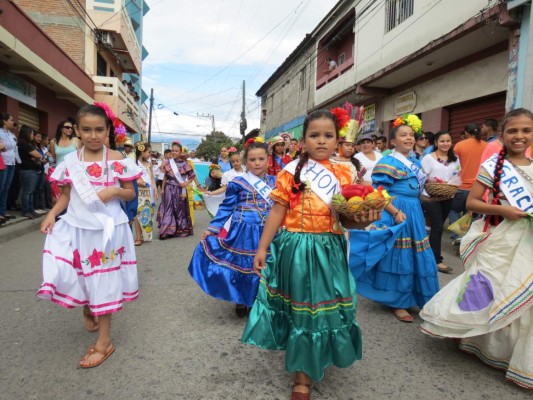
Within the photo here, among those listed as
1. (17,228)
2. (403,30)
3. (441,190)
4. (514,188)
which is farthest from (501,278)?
(403,30)

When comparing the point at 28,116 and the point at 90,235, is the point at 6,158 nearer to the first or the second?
the point at 28,116

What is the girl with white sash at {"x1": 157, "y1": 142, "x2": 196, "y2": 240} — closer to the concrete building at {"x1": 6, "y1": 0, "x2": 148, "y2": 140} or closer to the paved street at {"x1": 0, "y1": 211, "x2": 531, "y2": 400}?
the paved street at {"x1": 0, "y1": 211, "x2": 531, "y2": 400}

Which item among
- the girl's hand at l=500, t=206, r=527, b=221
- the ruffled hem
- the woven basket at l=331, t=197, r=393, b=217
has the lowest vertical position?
the ruffled hem

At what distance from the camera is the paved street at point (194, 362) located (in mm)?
2400

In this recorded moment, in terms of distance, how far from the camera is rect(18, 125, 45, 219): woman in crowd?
813 centimetres

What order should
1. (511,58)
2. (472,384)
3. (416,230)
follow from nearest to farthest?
1. (472,384)
2. (416,230)
3. (511,58)

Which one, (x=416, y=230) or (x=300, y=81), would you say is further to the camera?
(x=300, y=81)

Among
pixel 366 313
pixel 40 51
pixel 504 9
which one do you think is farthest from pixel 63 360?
pixel 40 51

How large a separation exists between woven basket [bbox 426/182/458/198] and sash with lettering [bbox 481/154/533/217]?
1638 millimetres

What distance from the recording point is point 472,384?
2525 mm

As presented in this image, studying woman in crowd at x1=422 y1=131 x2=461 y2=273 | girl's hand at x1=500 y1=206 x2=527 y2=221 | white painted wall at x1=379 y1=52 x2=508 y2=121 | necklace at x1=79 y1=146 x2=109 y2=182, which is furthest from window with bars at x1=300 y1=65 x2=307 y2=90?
girl's hand at x1=500 y1=206 x2=527 y2=221

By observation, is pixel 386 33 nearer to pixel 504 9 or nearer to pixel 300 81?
pixel 504 9

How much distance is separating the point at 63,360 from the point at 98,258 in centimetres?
73

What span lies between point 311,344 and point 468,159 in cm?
484
